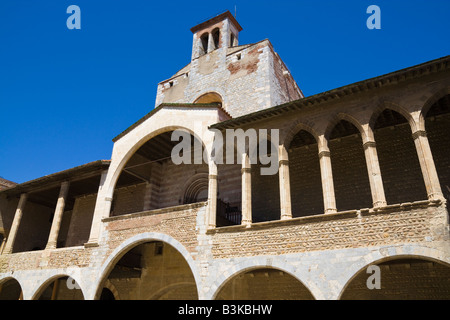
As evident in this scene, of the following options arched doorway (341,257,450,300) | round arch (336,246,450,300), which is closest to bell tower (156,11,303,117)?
arched doorway (341,257,450,300)

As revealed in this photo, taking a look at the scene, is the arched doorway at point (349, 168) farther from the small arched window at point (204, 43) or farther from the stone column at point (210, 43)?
the small arched window at point (204, 43)

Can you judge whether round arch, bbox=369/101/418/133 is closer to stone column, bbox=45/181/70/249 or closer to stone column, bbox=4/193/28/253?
stone column, bbox=45/181/70/249

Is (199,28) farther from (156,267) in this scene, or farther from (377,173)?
(377,173)

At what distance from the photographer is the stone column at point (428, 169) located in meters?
7.67

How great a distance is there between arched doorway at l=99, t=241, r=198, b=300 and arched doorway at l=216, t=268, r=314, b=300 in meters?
1.87

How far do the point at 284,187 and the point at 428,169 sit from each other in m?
3.61

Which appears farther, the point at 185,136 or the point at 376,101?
the point at 185,136

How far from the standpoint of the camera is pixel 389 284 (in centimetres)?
987

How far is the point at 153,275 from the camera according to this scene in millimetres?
13961

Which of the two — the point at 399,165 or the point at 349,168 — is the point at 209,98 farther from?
the point at 399,165

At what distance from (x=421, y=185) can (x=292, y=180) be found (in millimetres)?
4155

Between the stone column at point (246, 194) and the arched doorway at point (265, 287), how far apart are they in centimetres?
261
